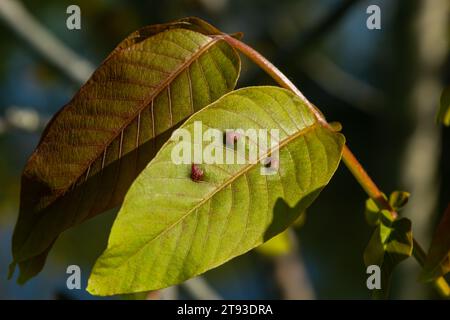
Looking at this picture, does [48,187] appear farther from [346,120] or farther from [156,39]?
[346,120]

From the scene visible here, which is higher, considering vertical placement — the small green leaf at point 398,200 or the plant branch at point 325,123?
the plant branch at point 325,123

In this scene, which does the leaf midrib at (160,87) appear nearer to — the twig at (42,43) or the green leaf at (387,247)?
the green leaf at (387,247)

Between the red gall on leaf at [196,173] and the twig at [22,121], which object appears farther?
the twig at [22,121]

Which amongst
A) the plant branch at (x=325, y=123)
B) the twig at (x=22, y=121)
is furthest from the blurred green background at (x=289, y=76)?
the plant branch at (x=325, y=123)

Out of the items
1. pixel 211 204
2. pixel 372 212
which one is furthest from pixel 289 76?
pixel 211 204
